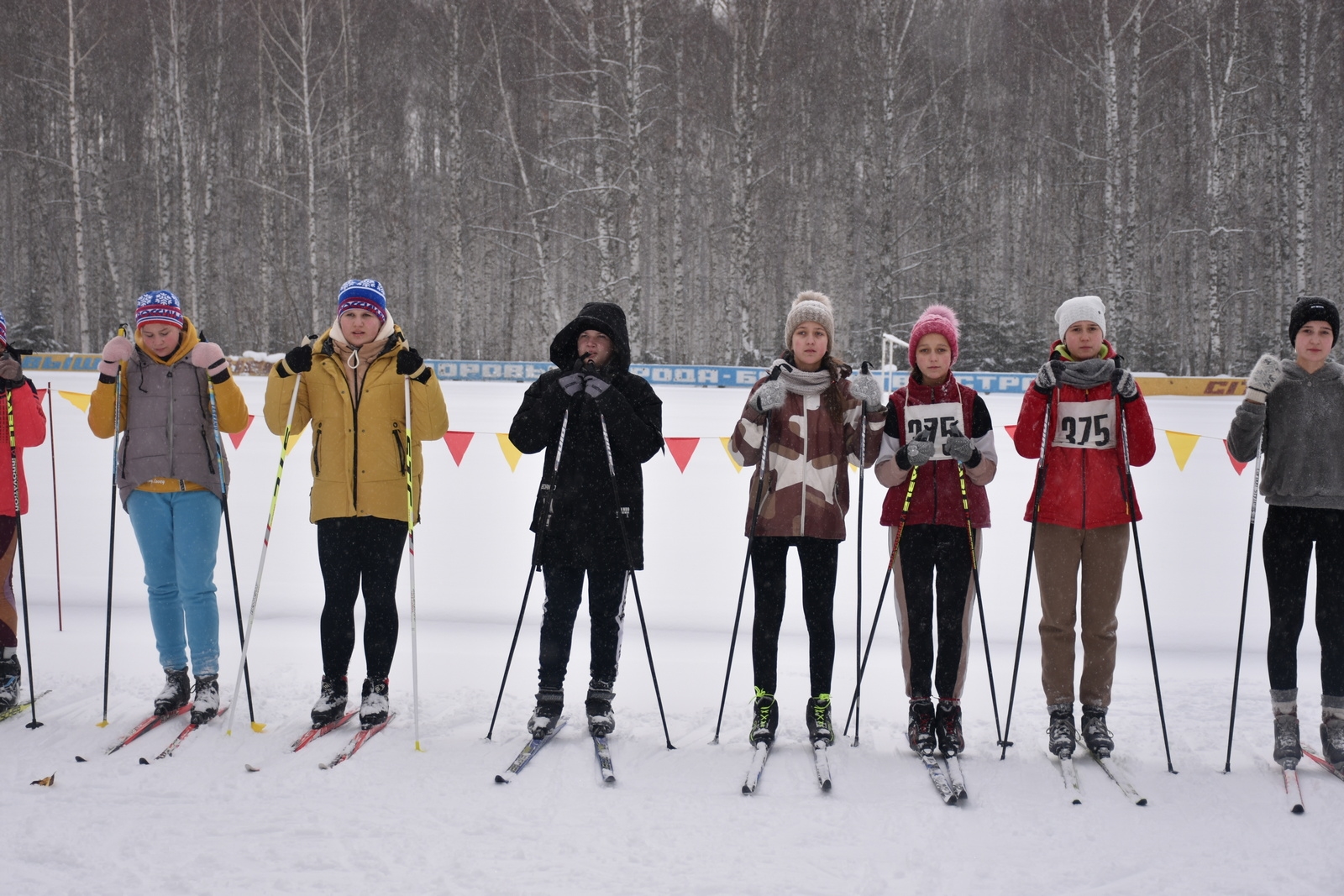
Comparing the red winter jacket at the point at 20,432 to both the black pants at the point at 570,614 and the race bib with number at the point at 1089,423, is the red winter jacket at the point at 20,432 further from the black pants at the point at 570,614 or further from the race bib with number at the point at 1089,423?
the race bib with number at the point at 1089,423

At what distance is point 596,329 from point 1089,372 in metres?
1.94

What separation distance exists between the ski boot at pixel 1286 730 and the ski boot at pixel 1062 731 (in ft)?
2.32

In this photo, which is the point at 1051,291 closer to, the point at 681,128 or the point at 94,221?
the point at 681,128

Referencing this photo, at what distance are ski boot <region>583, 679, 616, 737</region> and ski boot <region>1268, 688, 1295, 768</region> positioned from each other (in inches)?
100.0

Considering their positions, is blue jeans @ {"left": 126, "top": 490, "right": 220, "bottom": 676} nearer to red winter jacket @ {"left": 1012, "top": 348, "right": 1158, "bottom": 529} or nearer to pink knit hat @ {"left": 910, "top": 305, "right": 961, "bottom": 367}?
pink knit hat @ {"left": 910, "top": 305, "right": 961, "bottom": 367}

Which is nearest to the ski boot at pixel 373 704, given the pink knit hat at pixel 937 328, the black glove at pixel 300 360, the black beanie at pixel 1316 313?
the black glove at pixel 300 360

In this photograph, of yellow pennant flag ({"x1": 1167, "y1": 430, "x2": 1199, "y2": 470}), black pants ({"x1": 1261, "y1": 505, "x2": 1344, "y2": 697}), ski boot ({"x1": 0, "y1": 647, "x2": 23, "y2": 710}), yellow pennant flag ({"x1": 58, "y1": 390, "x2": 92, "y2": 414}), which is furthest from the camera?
yellow pennant flag ({"x1": 58, "y1": 390, "x2": 92, "y2": 414})

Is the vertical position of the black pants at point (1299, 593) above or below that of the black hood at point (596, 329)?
below

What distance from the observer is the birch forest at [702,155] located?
51.9 ft

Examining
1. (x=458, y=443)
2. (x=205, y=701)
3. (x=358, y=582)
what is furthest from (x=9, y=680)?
(x=458, y=443)

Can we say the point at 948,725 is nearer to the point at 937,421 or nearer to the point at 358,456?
the point at 937,421

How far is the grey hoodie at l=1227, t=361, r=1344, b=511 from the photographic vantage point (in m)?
3.26

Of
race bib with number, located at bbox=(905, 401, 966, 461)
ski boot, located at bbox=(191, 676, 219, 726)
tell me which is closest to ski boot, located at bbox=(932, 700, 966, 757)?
race bib with number, located at bbox=(905, 401, 966, 461)

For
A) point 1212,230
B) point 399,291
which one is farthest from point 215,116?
point 1212,230
